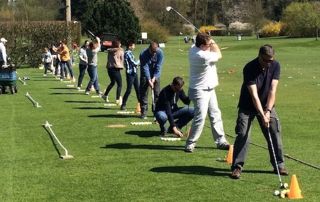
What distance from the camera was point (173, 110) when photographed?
12.2m

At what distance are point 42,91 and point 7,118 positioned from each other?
8.01m

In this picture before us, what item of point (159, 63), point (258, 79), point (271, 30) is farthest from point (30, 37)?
point (271, 30)

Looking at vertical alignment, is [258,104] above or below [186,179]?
above

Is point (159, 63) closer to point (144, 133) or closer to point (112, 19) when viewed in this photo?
point (144, 133)

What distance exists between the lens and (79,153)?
10.9 metres

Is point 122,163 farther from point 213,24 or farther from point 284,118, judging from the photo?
point 213,24

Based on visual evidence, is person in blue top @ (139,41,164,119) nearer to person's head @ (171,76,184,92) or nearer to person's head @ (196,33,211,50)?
person's head @ (171,76,184,92)

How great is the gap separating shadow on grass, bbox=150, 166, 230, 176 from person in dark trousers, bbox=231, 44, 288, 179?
16.1 inches

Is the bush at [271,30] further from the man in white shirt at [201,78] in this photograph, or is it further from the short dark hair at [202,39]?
the short dark hair at [202,39]

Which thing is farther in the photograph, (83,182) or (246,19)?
(246,19)

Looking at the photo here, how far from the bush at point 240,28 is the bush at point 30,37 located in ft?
213

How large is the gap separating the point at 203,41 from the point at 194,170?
2128 mm

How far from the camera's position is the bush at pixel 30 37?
38469 mm

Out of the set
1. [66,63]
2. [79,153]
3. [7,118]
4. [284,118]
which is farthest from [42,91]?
[79,153]
